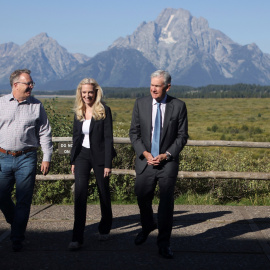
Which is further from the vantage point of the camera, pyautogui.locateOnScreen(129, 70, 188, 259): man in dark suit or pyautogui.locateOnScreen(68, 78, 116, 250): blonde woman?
pyautogui.locateOnScreen(68, 78, 116, 250): blonde woman

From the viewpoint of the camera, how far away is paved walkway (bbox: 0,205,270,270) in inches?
161

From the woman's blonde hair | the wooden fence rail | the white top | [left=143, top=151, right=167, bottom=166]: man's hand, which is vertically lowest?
the wooden fence rail

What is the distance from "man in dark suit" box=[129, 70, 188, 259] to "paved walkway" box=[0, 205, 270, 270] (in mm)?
325

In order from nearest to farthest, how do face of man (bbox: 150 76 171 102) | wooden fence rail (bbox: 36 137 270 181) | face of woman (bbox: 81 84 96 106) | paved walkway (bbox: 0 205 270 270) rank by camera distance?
paved walkway (bbox: 0 205 270 270)
face of man (bbox: 150 76 171 102)
face of woman (bbox: 81 84 96 106)
wooden fence rail (bbox: 36 137 270 181)

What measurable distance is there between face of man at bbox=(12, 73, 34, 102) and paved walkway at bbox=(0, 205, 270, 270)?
55.9 inches

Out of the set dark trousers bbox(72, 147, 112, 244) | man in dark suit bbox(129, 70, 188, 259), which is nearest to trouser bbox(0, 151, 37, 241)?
dark trousers bbox(72, 147, 112, 244)

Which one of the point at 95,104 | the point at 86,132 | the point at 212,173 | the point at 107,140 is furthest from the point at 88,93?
the point at 212,173

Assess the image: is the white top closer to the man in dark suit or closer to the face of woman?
the face of woman

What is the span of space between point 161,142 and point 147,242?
1077mm

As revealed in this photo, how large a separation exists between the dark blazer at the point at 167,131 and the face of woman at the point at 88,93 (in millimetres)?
420

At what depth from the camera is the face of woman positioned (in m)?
4.44

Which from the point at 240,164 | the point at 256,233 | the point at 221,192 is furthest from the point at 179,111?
the point at 240,164

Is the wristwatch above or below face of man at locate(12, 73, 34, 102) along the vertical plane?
below

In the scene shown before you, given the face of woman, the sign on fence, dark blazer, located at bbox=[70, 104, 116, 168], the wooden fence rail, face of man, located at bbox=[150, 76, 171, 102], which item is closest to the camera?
face of man, located at bbox=[150, 76, 171, 102]
